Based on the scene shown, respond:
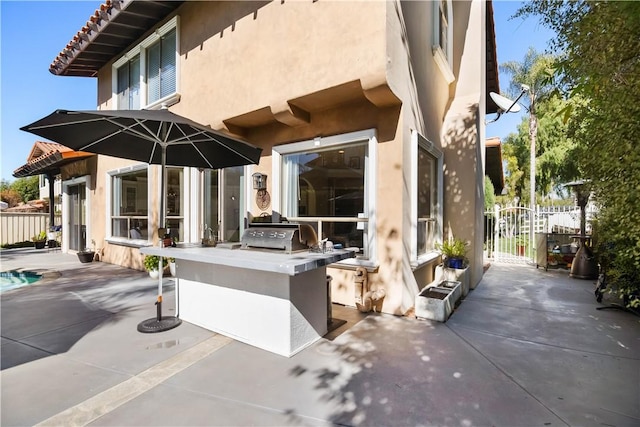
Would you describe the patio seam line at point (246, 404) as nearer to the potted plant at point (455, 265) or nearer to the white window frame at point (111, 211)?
the potted plant at point (455, 265)

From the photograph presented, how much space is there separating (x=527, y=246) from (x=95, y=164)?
54.9 feet

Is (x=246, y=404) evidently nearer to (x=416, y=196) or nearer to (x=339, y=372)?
(x=339, y=372)

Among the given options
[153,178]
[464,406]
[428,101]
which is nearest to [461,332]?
[464,406]

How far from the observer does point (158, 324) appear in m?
4.50

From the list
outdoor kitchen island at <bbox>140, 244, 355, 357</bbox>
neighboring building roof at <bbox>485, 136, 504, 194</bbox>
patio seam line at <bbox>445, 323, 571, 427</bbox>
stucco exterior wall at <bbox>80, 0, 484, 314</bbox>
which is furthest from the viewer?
neighboring building roof at <bbox>485, 136, 504, 194</bbox>

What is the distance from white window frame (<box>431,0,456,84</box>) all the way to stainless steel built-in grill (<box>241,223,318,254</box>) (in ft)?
17.0

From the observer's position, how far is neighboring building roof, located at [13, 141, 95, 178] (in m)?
10.4

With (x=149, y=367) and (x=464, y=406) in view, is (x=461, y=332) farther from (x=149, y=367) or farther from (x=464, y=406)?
(x=149, y=367)

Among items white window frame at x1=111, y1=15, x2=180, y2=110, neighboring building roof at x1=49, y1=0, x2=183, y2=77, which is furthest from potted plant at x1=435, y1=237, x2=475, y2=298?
neighboring building roof at x1=49, y1=0, x2=183, y2=77

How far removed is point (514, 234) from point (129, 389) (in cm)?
1245

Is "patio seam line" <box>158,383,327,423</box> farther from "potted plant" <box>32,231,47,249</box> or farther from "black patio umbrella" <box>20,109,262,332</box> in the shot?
"potted plant" <box>32,231,47,249</box>

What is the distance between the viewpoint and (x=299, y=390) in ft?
9.61

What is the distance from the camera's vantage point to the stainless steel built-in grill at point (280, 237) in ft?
13.4

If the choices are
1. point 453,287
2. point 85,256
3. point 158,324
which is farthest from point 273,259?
point 85,256
